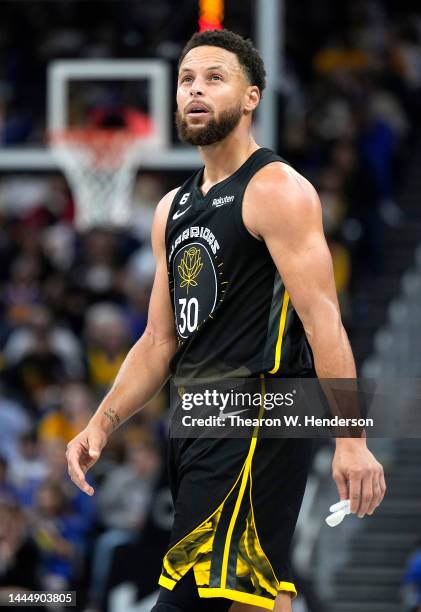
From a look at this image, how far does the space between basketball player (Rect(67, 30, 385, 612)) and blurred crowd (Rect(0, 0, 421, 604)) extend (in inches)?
178

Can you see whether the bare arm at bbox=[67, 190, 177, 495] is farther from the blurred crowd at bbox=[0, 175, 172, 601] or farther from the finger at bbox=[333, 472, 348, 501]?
the blurred crowd at bbox=[0, 175, 172, 601]

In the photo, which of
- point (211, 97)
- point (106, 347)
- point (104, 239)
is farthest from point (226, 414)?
point (104, 239)

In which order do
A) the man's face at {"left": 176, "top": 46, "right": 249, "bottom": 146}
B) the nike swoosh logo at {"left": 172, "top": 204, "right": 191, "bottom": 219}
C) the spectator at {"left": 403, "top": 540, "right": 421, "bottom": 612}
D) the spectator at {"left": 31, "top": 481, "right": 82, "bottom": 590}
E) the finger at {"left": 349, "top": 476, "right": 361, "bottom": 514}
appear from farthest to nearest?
1. the spectator at {"left": 31, "top": 481, "right": 82, "bottom": 590}
2. the spectator at {"left": 403, "top": 540, "right": 421, "bottom": 612}
3. the nike swoosh logo at {"left": 172, "top": 204, "right": 191, "bottom": 219}
4. the man's face at {"left": 176, "top": 46, "right": 249, "bottom": 146}
5. the finger at {"left": 349, "top": 476, "right": 361, "bottom": 514}

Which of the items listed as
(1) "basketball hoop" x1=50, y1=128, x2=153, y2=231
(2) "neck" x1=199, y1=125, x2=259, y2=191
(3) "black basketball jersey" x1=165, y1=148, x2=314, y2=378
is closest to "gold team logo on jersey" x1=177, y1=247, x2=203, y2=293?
(3) "black basketball jersey" x1=165, y1=148, x2=314, y2=378

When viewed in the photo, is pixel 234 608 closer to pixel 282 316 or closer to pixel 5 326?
pixel 282 316

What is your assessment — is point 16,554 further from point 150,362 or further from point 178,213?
point 178,213

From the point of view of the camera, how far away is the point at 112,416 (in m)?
5.53

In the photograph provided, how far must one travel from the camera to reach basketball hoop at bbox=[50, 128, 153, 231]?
11586 mm

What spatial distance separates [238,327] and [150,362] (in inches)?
22.8

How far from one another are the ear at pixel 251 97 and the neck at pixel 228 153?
10 centimetres

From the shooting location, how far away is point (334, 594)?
10414 millimetres

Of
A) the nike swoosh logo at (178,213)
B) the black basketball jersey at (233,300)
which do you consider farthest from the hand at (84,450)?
the nike swoosh logo at (178,213)

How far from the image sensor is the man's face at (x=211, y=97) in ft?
17.3

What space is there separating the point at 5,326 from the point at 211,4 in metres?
3.97
